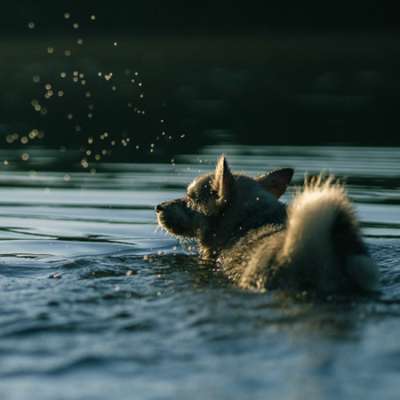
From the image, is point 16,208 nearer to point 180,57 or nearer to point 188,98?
point 188,98

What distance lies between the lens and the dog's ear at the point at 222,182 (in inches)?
354

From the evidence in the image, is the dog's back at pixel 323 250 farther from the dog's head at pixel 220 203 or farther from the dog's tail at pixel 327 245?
the dog's head at pixel 220 203

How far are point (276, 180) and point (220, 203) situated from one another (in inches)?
25.7

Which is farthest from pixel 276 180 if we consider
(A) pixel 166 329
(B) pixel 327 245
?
(A) pixel 166 329

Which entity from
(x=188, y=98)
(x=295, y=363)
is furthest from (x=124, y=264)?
A: (x=188, y=98)

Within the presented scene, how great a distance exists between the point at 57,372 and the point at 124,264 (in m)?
3.76

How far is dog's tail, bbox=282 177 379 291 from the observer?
6.93 meters

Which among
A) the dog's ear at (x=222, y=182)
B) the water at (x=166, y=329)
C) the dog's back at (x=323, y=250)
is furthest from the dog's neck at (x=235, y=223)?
the dog's back at (x=323, y=250)

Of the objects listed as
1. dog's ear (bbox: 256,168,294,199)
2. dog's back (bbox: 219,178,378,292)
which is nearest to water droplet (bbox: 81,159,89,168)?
dog's ear (bbox: 256,168,294,199)

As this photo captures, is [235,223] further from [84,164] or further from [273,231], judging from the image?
[84,164]

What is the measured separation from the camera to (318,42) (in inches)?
1633

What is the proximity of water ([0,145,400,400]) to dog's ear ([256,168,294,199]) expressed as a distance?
3.06 feet

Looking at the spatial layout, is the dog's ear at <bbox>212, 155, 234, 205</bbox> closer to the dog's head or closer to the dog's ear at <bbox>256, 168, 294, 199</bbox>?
the dog's head

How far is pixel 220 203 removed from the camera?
365 inches
